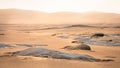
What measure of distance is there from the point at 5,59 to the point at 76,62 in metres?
1.92

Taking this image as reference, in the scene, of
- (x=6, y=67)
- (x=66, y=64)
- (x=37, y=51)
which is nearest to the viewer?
(x=6, y=67)

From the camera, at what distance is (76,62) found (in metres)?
8.06

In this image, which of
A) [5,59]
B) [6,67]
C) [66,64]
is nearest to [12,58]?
[5,59]

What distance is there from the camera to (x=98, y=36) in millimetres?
20281

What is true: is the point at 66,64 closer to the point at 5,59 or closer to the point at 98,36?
the point at 5,59

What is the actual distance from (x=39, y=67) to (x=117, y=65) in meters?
2.30

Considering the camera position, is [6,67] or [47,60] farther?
[47,60]

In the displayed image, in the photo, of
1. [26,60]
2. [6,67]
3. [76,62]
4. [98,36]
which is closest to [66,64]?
[76,62]

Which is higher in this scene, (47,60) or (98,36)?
(47,60)

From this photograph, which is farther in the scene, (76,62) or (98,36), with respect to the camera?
(98,36)

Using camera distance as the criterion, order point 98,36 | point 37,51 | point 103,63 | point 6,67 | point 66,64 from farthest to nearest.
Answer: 1. point 98,36
2. point 37,51
3. point 103,63
4. point 66,64
5. point 6,67

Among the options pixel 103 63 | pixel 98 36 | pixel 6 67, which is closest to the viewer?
pixel 6 67

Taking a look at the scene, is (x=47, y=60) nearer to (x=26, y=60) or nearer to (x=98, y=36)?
(x=26, y=60)

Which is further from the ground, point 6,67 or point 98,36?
point 6,67
